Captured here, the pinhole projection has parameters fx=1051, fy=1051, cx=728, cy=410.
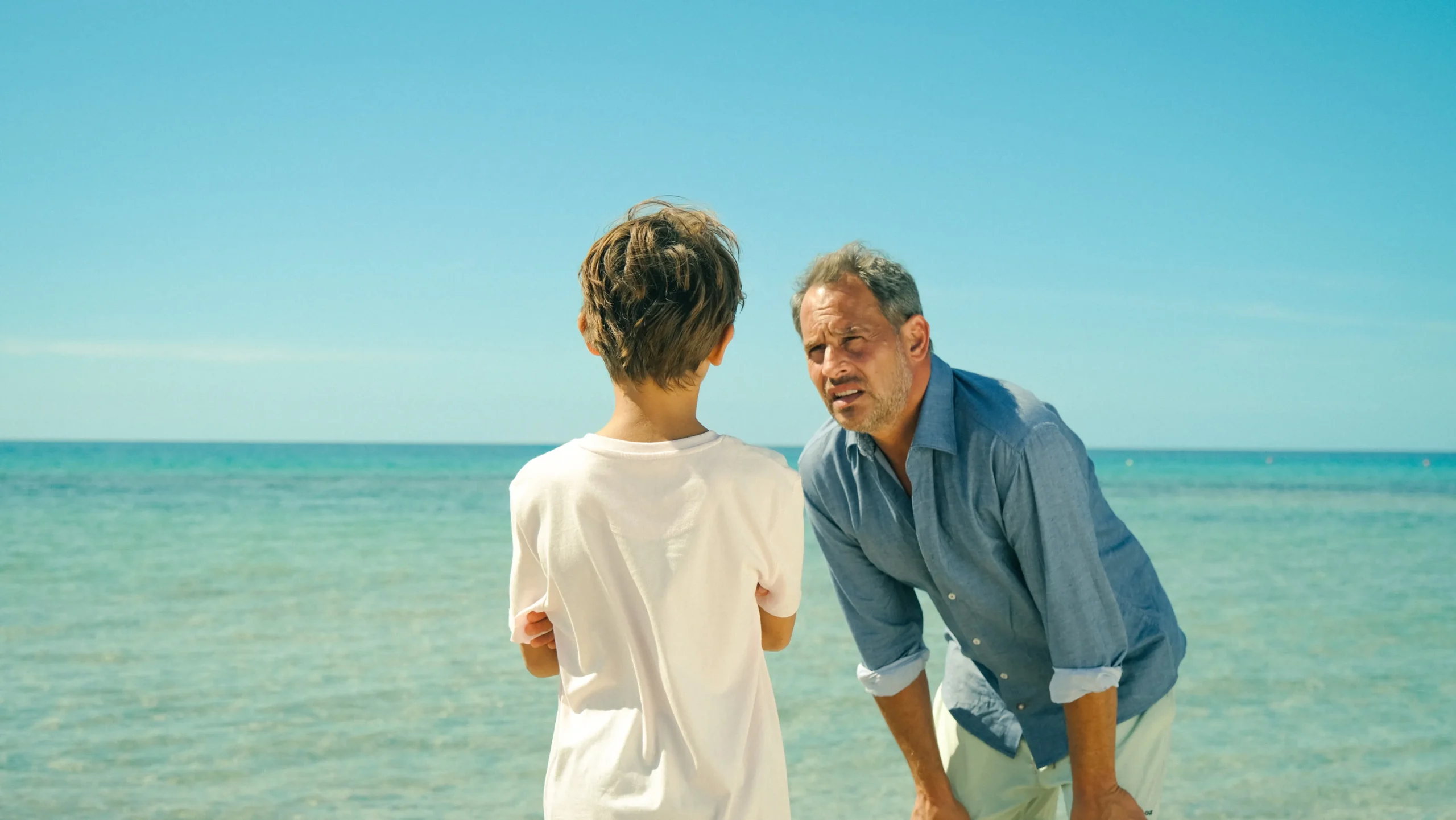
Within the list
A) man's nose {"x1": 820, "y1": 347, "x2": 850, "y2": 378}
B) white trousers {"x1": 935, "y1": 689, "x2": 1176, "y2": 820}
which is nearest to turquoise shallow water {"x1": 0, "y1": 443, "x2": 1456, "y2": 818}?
white trousers {"x1": 935, "y1": 689, "x2": 1176, "y2": 820}

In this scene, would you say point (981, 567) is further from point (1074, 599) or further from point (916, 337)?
point (916, 337)

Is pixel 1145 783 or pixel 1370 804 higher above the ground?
pixel 1145 783

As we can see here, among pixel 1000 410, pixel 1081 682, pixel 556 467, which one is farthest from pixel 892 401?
pixel 556 467

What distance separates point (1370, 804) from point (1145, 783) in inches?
109

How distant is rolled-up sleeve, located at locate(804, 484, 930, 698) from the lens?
2.58 meters

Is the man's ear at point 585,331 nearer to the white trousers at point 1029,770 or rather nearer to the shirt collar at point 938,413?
the shirt collar at point 938,413

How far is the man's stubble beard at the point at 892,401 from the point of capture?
225 cm

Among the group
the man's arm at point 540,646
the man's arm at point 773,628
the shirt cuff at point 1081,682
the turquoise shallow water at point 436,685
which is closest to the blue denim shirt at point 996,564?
the shirt cuff at point 1081,682

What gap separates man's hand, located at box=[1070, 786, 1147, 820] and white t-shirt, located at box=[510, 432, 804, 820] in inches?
36.6

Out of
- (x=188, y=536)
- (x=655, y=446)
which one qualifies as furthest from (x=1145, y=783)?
(x=188, y=536)

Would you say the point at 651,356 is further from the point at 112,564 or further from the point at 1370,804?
the point at 112,564

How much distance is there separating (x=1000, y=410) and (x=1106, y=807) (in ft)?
2.86

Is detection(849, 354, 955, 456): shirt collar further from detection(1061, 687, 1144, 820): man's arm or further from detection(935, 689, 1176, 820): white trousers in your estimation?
detection(935, 689, 1176, 820): white trousers

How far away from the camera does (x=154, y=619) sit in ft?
25.8
